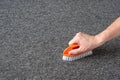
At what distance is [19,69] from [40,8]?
1.78ft

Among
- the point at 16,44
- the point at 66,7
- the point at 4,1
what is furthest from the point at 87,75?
the point at 4,1

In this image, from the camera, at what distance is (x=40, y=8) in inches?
55.5

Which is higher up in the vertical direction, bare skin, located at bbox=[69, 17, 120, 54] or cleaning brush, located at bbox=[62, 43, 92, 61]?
bare skin, located at bbox=[69, 17, 120, 54]

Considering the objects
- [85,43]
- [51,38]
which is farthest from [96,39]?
[51,38]

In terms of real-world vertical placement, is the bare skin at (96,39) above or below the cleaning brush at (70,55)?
above

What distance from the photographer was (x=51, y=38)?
115cm

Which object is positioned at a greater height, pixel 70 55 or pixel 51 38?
pixel 51 38

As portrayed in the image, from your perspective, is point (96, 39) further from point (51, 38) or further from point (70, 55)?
point (51, 38)

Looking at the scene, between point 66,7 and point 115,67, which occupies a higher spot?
point 66,7

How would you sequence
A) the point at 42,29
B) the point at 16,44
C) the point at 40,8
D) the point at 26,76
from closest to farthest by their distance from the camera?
1. the point at 26,76
2. the point at 16,44
3. the point at 42,29
4. the point at 40,8

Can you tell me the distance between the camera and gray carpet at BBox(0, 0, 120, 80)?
3.18ft

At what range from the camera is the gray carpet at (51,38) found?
0.97 metres

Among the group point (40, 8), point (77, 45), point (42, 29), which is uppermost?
point (40, 8)

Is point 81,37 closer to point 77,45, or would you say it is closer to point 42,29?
point 77,45
